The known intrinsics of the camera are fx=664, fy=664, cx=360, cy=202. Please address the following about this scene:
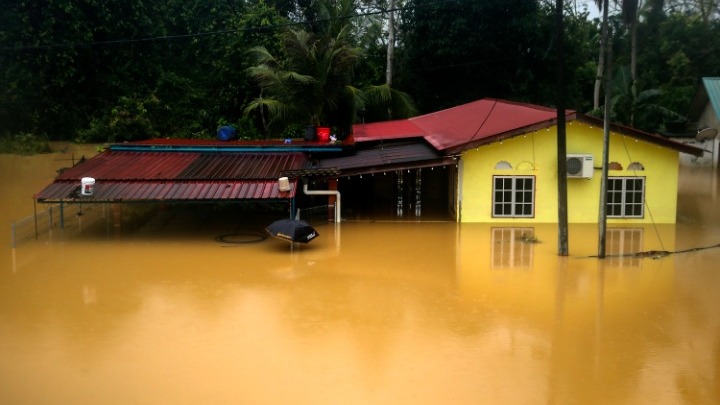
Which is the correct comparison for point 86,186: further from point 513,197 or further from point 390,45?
point 390,45

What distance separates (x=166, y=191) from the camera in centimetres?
1725

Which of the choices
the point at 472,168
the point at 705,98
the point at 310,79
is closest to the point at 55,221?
the point at 310,79

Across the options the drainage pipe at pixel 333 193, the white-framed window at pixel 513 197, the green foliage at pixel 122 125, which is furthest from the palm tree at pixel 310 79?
the white-framed window at pixel 513 197

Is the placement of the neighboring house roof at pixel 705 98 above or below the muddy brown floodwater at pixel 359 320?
above

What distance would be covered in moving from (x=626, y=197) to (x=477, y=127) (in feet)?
16.2

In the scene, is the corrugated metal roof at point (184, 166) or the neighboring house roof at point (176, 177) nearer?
the neighboring house roof at point (176, 177)

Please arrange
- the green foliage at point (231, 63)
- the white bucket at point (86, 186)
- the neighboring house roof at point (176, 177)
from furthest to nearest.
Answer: the green foliage at point (231, 63), the neighboring house roof at point (176, 177), the white bucket at point (86, 186)

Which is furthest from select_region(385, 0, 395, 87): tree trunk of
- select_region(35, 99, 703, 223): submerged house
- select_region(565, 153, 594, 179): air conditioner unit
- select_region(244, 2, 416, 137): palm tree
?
select_region(565, 153, 594, 179): air conditioner unit

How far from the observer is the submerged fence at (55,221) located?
17.8 metres

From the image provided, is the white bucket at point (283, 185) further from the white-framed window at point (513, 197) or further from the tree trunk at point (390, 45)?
the tree trunk at point (390, 45)

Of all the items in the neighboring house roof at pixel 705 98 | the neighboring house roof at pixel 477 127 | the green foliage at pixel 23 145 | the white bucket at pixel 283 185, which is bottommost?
the white bucket at pixel 283 185

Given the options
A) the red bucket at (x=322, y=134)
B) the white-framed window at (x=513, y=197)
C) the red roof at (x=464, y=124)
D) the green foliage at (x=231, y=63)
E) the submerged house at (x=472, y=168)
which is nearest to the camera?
the submerged house at (x=472, y=168)

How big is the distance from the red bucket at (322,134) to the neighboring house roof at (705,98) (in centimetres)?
1903

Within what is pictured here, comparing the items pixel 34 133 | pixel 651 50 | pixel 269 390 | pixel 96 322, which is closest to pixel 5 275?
pixel 96 322
